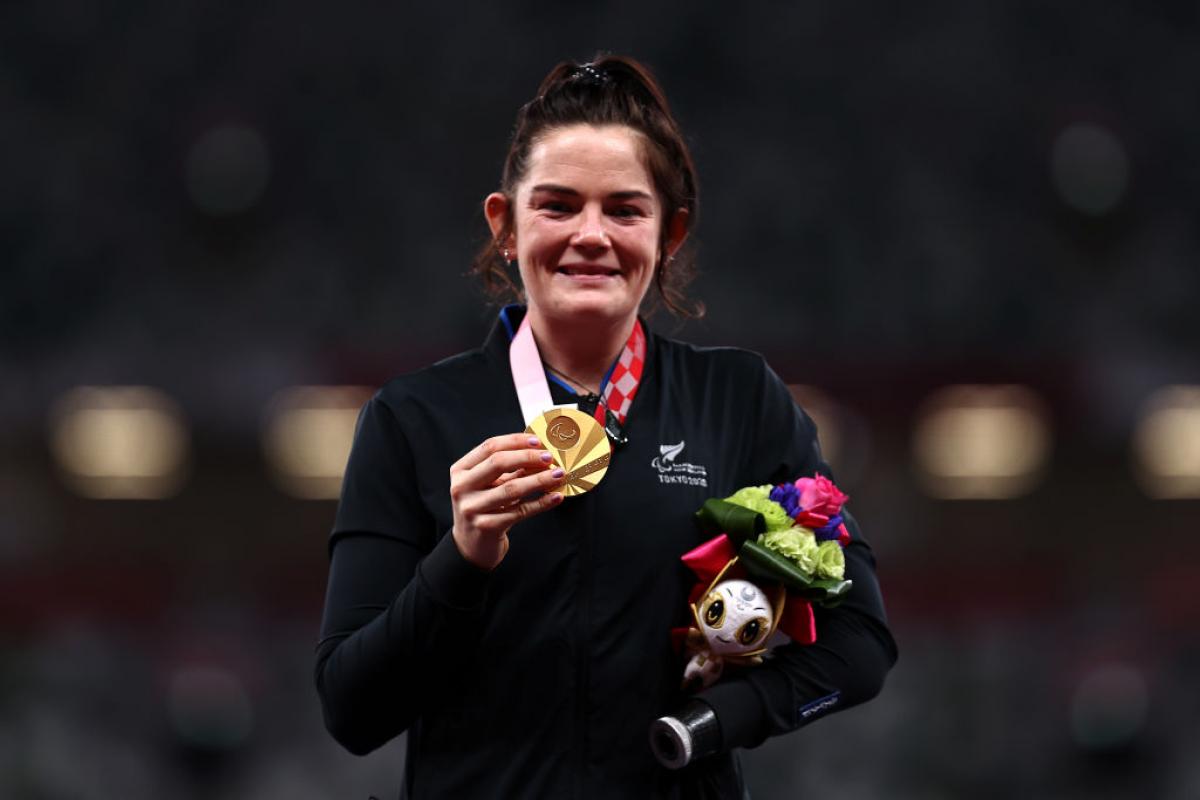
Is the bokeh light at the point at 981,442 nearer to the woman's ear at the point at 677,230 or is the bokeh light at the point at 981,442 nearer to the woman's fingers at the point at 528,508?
the woman's ear at the point at 677,230

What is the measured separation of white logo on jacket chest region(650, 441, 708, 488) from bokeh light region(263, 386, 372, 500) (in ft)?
14.7

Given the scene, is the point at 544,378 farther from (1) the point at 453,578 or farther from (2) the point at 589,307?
(1) the point at 453,578

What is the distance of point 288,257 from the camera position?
5918 mm

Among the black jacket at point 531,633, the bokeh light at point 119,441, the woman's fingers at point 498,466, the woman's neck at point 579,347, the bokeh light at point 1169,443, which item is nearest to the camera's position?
the woman's fingers at point 498,466

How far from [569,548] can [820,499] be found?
244 millimetres

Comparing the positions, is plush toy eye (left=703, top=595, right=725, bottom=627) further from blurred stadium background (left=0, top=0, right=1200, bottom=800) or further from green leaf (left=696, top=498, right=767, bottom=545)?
blurred stadium background (left=0, top=0, right=1200, bottom=800)

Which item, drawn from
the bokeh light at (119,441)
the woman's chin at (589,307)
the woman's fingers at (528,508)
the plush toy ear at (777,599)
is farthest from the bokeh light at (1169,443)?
the woman's fingers at (528,508)

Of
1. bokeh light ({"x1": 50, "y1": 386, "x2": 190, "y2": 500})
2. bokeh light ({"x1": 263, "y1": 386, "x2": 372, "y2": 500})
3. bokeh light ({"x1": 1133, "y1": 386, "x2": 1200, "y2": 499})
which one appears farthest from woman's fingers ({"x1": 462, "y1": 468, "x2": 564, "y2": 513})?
bokeh light ({"x1": 1133, "y1": 386, "x2": 1200, "y2": 499})

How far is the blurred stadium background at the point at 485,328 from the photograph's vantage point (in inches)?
225

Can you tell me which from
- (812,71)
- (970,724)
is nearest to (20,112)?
(812,71)

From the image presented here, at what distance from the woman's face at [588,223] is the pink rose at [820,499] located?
242mm

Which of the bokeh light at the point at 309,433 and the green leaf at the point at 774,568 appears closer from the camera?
the green leaf at the point at 774,568

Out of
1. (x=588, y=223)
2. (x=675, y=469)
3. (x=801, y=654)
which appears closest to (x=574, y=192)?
(x=588, y=223)

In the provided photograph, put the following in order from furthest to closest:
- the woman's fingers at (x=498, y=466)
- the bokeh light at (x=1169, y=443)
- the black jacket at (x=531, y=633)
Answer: the bokeh light at (x=1169, y=443), the black jacket at (x=531, y=633), the woman's fingers at (x=498, y=466)
